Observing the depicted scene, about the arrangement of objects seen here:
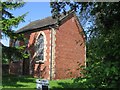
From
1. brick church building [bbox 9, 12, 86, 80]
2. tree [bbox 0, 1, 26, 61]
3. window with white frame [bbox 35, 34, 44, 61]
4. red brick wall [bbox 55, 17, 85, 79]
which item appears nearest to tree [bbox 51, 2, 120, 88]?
tree [bbox 0, 1, 26, 61]

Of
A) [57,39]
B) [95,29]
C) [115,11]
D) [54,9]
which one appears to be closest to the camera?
[115,11]

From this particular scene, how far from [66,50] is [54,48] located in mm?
2012

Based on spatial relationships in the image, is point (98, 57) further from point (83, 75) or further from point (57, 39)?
point (57, 39)

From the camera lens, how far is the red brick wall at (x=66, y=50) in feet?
103

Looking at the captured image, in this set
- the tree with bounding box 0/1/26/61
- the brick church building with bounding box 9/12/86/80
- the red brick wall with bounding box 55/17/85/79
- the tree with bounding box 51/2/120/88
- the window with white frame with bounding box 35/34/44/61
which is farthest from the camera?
the window with white frame with bounding box 35/34/44/61

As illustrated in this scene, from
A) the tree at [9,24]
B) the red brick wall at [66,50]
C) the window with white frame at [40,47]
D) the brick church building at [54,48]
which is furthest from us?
the window with white frame at [40,47]

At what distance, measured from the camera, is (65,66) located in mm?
32219

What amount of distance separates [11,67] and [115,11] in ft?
105

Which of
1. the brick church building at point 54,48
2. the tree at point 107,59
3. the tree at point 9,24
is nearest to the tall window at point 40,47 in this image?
the brick church building at point 54,48

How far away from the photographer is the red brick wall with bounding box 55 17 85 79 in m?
31.4

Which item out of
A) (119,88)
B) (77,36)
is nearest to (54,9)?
(119,88)

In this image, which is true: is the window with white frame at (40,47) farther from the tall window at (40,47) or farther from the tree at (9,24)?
the tree at (9,24)

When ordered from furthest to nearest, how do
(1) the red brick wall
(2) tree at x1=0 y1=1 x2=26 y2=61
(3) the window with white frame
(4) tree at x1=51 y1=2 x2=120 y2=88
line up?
(3) the window with white frame
(1) the red brick wall
(2) tree at x1=0 y1=1 x2=26 y2=61
(4) tree at x1=51 y1=2 x2=120 y2=88

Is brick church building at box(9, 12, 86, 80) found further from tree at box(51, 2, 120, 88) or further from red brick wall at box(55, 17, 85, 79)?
tree at box(51, 2, 120, 88)
